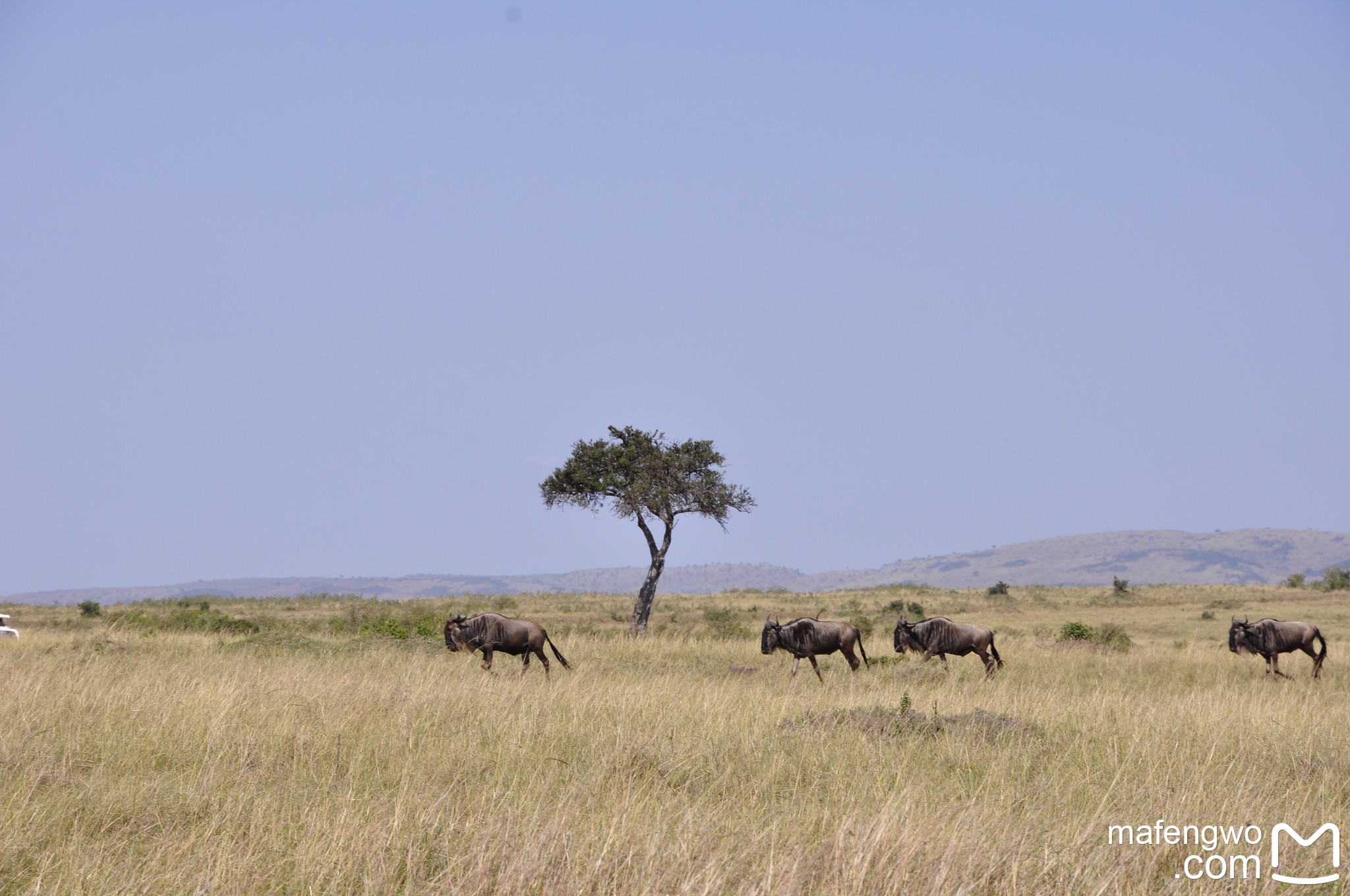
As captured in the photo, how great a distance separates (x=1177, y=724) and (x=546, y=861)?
7370 millimetres

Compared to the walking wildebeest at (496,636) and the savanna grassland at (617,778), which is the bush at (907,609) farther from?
the walking wildebeest at (496,636)

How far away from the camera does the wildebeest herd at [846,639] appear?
16.8 meters

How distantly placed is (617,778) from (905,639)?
13.4 m

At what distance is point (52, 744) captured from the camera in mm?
7719

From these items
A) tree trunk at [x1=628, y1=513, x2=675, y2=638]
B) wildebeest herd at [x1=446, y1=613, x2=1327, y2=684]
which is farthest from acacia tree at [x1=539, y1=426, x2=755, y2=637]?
wildebeest herd at [x1=446, y1=613, x2=1327, y2=684]

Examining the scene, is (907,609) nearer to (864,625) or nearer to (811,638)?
(864,625)

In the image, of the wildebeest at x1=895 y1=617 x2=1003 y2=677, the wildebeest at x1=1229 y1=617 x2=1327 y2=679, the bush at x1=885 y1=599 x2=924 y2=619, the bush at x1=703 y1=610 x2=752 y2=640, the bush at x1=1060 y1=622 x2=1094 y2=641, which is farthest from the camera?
the bush at x1=885 y1=599 x2=924 y2=619

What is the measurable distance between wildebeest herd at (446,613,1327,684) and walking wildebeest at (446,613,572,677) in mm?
11

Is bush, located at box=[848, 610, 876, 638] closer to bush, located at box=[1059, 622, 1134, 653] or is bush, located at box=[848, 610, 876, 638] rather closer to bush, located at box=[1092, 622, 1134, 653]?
bush, located at box=[1059, 622, 1134, 653]

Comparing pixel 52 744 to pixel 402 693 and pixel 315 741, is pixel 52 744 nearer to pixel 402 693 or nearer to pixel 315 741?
pixel 315 741

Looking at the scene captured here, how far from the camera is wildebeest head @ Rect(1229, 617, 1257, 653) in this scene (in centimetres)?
1911

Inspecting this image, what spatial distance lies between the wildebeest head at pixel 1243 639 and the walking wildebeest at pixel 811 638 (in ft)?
24.9

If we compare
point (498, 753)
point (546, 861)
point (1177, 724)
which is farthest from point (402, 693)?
point (1177, 724)

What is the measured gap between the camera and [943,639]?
18.6 meters
